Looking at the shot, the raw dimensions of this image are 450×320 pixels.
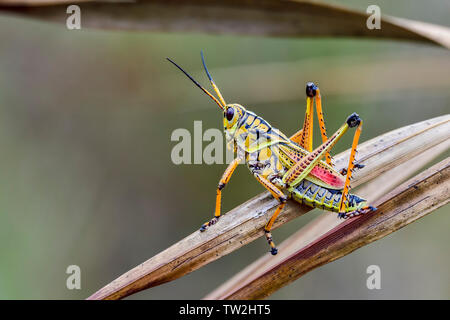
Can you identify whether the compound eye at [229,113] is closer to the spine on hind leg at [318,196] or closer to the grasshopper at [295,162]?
the grasshopper at [295,162]

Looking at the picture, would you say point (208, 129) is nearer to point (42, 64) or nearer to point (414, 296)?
point (42, 64)

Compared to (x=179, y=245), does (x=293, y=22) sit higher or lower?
higher

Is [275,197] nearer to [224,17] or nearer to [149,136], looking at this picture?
[224,17]

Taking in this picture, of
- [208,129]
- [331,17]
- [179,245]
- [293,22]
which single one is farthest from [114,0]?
[208,129]

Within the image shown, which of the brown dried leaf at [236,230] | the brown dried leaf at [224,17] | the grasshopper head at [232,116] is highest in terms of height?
the brown dried leaf at [224,17]

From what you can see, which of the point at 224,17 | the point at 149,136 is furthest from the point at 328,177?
the point at 149,136

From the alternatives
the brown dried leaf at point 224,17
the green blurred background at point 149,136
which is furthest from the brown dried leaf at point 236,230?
the green blurred background at point 149,136

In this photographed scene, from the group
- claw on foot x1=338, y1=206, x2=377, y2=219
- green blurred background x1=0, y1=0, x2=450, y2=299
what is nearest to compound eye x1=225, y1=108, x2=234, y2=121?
claw on foot x1=338, y1=206, x2=377, y2=219

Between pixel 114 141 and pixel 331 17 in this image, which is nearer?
pixel 331 17
